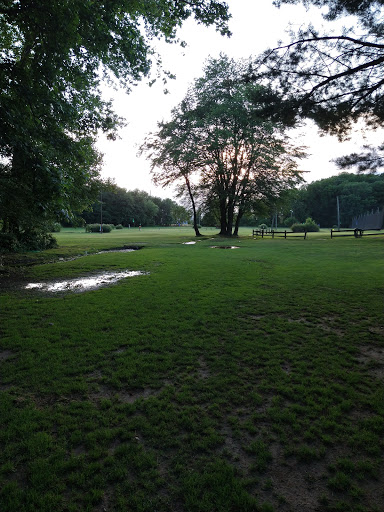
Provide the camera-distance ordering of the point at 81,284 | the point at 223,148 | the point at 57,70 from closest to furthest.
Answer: the point at 57,70
the point at 81,284
the point at 223,148

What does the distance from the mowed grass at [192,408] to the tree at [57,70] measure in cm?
258

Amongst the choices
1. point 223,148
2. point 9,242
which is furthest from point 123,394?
point 223,148

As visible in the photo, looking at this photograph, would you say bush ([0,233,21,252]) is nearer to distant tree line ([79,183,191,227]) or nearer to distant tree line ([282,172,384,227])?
distant tree line ([282,172,384,227])

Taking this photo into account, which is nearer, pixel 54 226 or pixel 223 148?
pixel 54 226

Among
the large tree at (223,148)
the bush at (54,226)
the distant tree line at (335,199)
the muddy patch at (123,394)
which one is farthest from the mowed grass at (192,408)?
the distant tree line at (335,199)

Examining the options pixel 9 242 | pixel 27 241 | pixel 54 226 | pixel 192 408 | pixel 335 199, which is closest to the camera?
pixel 192 408

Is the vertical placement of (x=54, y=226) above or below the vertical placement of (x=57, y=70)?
below

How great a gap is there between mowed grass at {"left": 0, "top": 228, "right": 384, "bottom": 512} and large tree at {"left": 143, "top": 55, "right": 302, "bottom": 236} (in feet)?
79.8

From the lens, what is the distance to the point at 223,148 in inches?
1120

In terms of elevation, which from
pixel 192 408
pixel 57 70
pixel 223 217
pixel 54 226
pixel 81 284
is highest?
pixel 57 70

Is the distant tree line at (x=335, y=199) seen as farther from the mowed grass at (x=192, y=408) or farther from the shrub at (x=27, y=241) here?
the mowed grass at (x=192, y=408)

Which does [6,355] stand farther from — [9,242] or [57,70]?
[9,242]

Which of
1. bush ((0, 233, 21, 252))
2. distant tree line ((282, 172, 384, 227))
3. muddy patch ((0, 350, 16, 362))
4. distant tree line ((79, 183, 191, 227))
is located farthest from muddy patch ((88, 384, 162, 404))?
distant tree line ((79, 183, 191, 227))

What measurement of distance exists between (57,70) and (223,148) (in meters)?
24.8
